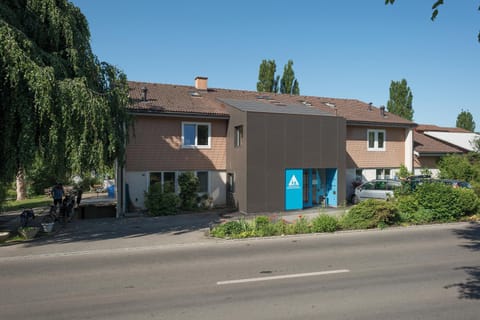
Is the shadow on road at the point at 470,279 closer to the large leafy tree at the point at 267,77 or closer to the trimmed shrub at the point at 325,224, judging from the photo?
the trimmed shrub at the point at 325,224

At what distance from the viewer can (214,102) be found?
22.1 metres

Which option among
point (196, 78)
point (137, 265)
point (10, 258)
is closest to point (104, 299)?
point (137, 265)

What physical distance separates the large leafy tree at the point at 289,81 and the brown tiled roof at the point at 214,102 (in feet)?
54.4

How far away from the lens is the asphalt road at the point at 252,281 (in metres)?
5.82

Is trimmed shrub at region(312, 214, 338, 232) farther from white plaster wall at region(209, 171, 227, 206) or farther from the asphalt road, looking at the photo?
white plaster wall at region(209, 171, 227, 206)

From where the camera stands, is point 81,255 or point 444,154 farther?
point 444,154

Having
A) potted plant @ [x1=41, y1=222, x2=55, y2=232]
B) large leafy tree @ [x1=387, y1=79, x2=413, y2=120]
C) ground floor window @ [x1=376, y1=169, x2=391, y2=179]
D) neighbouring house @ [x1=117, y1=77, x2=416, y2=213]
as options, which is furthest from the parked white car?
large leafy tree @ [x1=387, y1=79, x2=413, y2=120]

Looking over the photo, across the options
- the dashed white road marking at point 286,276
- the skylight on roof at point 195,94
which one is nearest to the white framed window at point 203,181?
the skylight on roof at point 195,94

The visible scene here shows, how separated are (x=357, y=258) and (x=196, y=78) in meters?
18.5

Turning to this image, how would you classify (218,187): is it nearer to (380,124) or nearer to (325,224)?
(325,224)

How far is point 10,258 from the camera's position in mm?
9719

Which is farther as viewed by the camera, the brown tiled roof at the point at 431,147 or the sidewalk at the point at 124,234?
the brown tiled roof at the point at 431,147

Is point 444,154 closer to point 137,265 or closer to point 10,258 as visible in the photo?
point 137,265

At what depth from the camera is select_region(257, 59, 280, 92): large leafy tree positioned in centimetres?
4538
